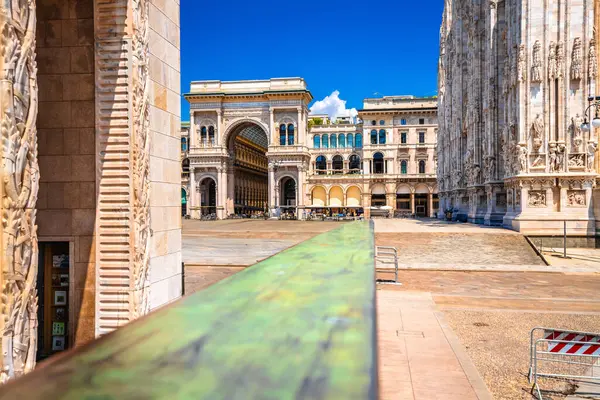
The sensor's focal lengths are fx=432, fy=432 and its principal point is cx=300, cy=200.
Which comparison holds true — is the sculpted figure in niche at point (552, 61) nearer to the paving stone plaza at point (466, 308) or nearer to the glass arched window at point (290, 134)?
the paving stone plaza at point (466, 308)

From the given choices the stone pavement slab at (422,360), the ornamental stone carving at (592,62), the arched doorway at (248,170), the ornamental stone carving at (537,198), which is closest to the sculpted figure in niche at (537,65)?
the ornamental stone carving at (592,62)

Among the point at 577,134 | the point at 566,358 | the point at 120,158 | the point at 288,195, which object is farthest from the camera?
the point at 288,195

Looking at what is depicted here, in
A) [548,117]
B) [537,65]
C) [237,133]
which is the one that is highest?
[237,133]

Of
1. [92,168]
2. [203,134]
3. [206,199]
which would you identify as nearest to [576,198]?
[92,168]

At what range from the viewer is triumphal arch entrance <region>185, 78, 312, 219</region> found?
71125 millimetres

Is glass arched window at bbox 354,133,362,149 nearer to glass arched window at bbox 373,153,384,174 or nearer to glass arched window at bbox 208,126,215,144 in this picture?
glass arched window at bbox 373,153,384,174

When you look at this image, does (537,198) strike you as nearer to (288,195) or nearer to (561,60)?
(561,60)

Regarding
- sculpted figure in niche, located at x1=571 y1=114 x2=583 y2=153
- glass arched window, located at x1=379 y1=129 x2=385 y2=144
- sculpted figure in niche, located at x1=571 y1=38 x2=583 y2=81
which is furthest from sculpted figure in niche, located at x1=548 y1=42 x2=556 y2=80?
glass arched window, located at x1=379 y1=129 x2=385 y2=144

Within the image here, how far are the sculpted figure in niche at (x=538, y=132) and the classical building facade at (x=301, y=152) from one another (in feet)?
140

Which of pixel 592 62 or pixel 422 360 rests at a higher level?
Result: pixel 592 62

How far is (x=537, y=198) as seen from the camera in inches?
990

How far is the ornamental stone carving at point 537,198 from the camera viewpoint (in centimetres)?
2502

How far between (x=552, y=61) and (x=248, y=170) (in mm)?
65821

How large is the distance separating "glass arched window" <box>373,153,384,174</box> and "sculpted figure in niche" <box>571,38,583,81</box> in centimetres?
5236
